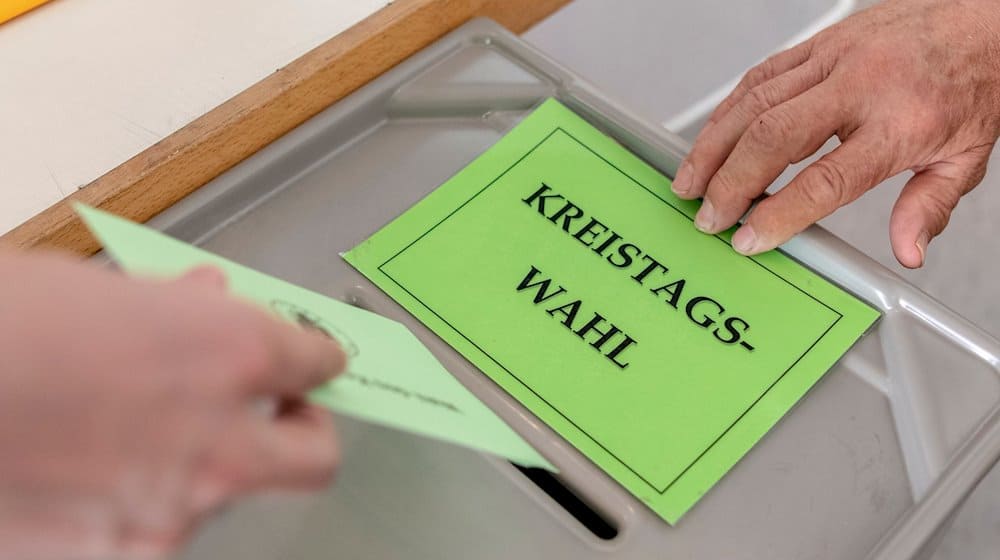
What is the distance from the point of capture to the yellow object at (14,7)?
0.55 meters

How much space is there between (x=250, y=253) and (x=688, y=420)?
0.86ft

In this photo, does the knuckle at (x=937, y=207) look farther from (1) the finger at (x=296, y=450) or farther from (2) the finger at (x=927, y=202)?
(1) the finger at (x=296, y=450)

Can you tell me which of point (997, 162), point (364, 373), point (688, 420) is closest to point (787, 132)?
point (688, 420)

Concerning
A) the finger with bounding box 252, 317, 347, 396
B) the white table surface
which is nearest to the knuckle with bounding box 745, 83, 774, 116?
the white table surface

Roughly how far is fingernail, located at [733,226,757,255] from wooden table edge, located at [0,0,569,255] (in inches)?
9.9

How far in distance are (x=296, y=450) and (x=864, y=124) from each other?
43cm

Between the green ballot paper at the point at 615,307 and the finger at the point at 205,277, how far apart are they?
21 cm

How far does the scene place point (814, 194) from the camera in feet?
1.66

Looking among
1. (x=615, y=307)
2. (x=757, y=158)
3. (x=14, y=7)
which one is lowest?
(x=14, y=7)

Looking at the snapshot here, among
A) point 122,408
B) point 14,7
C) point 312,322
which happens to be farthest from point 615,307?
point 14,7

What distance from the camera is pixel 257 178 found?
52 cm

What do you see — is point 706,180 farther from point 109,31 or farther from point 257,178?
point 109,31

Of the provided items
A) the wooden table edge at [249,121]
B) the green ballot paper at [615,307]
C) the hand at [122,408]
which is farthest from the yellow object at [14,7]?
the hand at [122,408]

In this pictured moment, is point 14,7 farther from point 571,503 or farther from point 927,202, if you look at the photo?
point 927,202
